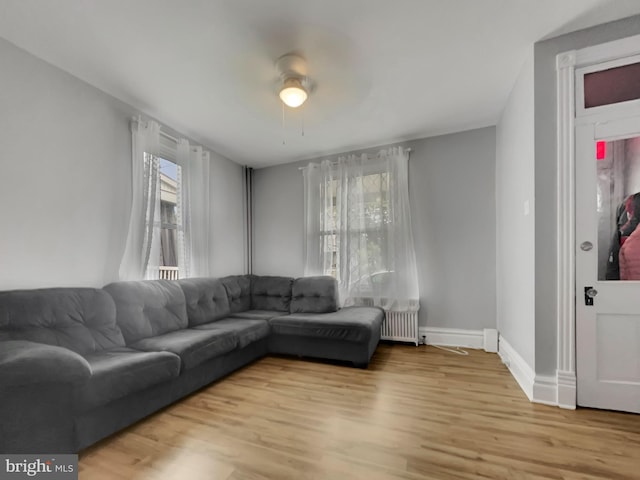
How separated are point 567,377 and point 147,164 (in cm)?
408

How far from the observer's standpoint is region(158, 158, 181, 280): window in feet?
10.4

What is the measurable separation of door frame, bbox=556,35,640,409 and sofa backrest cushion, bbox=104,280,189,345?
3271 mm

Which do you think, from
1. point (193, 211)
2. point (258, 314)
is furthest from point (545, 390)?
point (193, 211)

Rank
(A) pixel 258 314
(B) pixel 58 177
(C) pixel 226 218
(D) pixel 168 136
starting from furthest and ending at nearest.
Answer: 1. (C) pixel 226 218
2. (A) pixel 258 314
3. (D) pixel 168 136
4. (B) pixel 58 177

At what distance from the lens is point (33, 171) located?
2100mm

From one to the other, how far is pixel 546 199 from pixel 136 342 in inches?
136

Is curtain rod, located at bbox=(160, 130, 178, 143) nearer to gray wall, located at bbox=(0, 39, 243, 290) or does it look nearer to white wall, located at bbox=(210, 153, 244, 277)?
gray wall, located at bbox=(0, 39, 243, 290)

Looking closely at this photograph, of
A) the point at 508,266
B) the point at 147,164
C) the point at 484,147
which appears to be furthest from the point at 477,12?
the point at 147,164

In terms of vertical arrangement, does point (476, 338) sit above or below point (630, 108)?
below

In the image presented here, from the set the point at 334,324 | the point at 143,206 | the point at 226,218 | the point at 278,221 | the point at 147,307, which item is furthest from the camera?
the point at 278,221

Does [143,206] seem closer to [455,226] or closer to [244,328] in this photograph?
[244,328]

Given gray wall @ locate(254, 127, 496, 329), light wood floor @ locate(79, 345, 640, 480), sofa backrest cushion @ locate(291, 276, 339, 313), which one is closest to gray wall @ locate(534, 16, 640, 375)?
light wood floor @ locate(79, 345, 640, 480)

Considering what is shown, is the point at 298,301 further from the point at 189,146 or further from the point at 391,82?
the point at 391,82

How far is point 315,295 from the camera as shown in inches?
143
